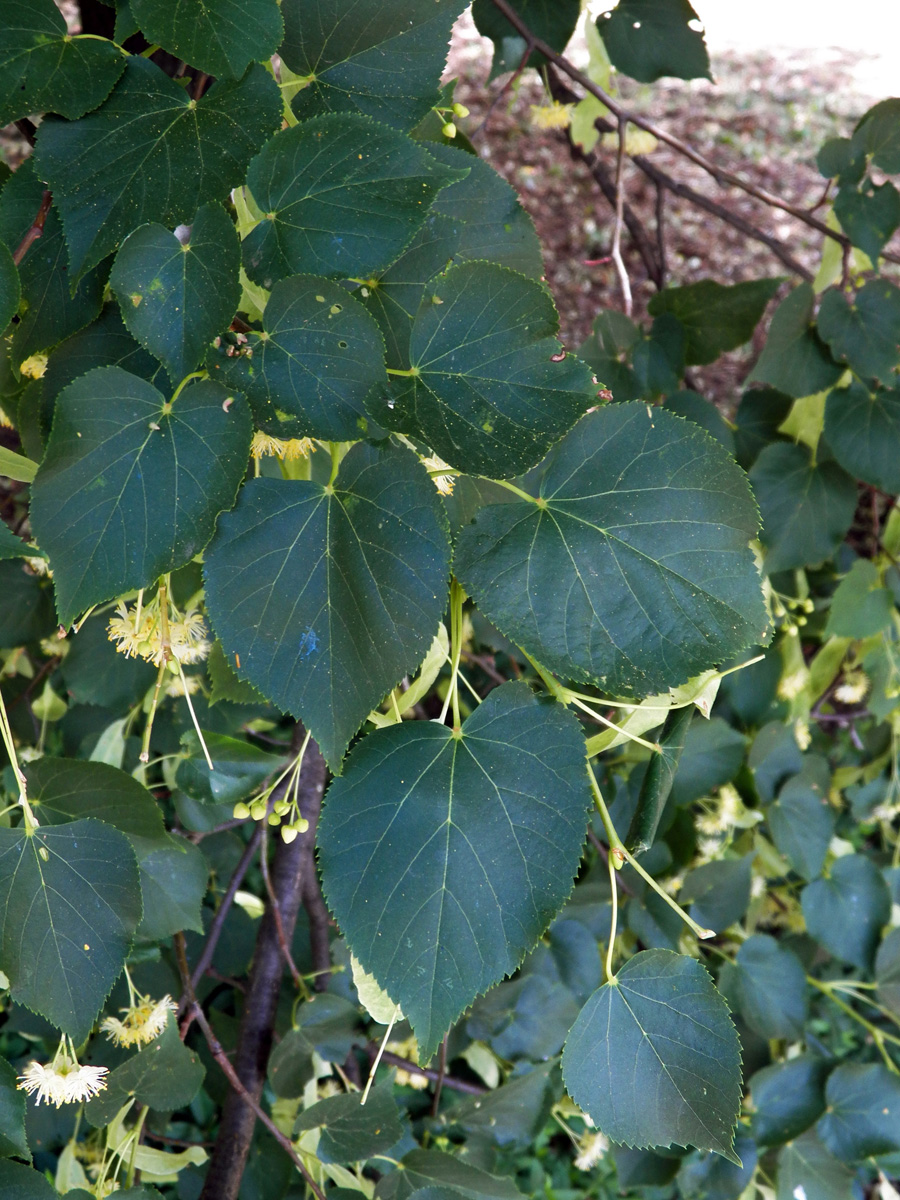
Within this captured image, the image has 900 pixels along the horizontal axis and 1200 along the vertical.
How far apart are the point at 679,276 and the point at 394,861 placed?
2252 millimetres

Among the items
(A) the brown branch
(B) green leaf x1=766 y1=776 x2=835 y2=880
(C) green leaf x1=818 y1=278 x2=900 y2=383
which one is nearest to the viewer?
(A) the brown branch

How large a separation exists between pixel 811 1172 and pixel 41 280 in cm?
142

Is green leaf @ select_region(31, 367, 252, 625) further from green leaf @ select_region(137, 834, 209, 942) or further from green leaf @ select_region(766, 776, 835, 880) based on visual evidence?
green leaf @ select_region(766, 776, 835, 880)

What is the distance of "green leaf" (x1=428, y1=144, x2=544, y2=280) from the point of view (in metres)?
0.63

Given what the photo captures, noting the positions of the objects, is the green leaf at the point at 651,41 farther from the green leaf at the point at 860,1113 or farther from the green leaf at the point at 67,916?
the green leaf at the point at 860,1113

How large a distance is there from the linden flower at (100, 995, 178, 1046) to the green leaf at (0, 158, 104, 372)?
0.57 meters

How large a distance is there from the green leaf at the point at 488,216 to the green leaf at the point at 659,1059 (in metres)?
0.50

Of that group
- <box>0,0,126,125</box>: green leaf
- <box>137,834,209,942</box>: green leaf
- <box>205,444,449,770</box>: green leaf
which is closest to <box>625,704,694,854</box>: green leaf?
<box>205,444,449,770</box>: green leaf

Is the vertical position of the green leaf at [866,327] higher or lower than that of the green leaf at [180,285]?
lower

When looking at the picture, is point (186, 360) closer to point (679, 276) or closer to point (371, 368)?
point (371, 368)

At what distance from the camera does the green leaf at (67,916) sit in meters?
0.54

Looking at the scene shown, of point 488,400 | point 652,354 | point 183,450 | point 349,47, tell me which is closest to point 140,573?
point 183,450

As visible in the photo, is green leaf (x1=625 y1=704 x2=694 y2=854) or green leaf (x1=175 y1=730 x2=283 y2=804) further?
green leaf (x1=175 y1=730 x2=283 y2=804)

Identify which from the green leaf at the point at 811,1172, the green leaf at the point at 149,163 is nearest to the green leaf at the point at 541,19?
the green leaf at the point at 149,163
